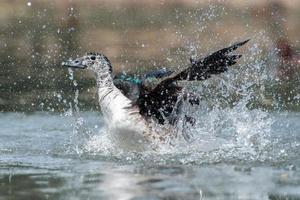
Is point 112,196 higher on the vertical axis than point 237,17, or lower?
lower

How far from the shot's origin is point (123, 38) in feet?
67.9

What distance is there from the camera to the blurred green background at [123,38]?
47.6ft

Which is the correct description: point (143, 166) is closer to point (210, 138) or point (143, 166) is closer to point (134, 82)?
point (134, 82)

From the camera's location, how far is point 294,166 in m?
8.46

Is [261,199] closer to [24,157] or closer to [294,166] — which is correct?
[294,166]

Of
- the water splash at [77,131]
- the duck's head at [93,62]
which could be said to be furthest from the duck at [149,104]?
the water splash at [77,131]

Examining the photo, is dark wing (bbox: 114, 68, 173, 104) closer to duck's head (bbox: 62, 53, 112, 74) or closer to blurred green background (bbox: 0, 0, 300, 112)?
duck's head (bbox: 62, 53, 112, 74)

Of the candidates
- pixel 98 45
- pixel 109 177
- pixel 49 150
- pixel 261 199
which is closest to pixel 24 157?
pixel 49 150

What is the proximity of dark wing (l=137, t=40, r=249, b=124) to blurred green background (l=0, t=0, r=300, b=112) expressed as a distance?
3120mm

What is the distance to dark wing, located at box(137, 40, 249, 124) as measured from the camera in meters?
9.31

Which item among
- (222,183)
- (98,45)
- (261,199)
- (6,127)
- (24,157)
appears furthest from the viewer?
(98,45)

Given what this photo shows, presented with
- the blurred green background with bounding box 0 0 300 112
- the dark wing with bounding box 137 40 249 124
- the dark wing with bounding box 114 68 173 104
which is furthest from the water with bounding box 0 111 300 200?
the blurred green background with bounding box 0 0 300 112

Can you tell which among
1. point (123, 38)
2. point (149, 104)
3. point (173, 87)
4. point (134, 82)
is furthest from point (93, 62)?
point (123, 38)

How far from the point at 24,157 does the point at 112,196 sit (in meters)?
2.37
